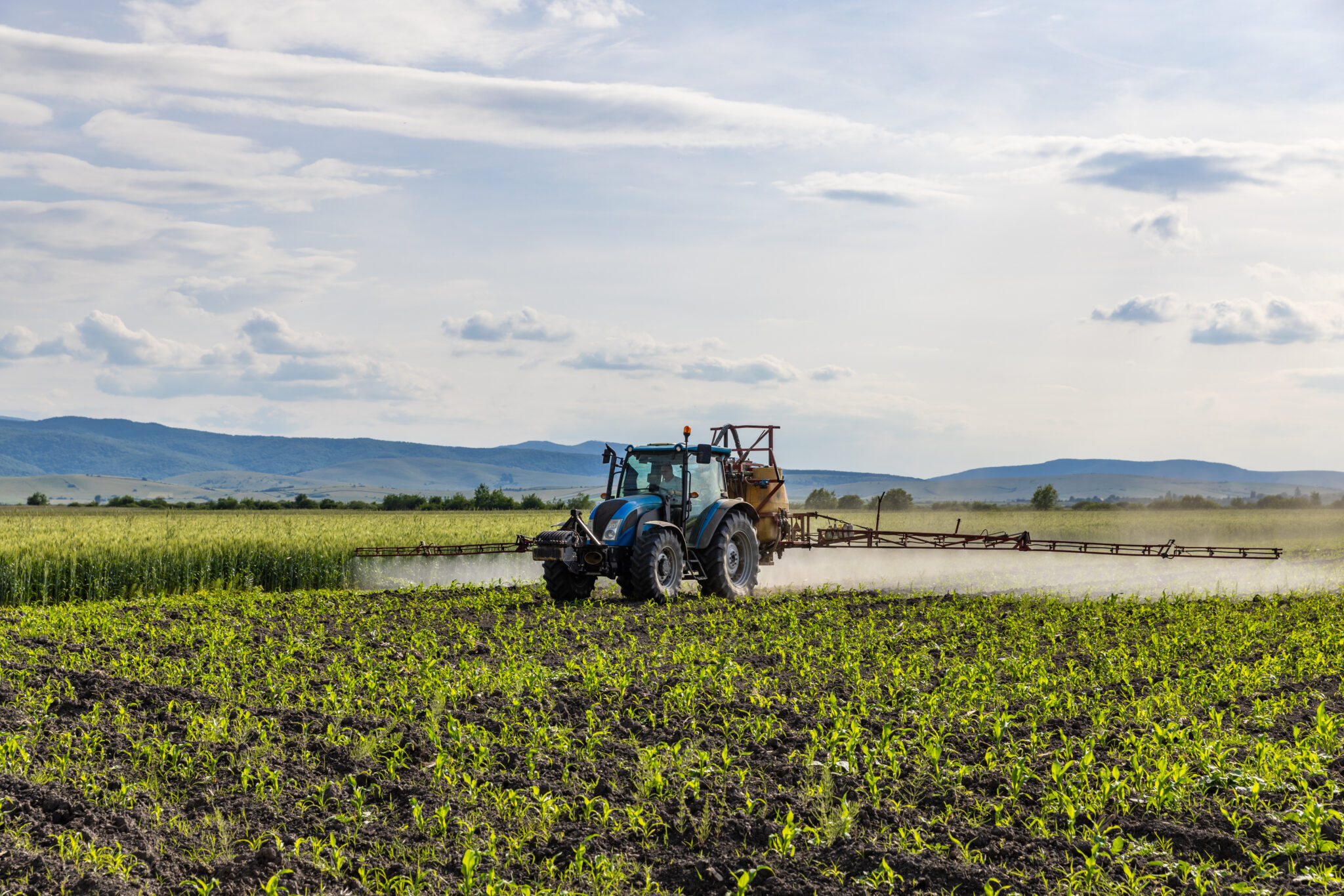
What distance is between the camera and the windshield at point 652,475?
1605cm

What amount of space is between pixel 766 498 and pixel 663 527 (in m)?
3.12

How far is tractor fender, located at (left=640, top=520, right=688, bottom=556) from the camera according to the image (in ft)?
49.2

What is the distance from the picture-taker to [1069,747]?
704 cm

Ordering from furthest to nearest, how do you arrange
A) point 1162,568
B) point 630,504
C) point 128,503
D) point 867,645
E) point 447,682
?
1. point 128,503
2. point 1162,568
3. point 630,504
4. point 867,645
5. point 447,682

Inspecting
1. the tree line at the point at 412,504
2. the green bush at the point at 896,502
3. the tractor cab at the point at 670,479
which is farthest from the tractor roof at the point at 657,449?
the green bush at the point at 896,502

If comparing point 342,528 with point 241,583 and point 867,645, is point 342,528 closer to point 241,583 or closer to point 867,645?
point 241,583

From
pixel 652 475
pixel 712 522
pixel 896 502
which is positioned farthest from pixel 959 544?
pixel 896 502

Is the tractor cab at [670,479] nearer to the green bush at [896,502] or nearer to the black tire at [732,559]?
the black tire at [732,559]

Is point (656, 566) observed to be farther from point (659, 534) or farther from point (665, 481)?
point (665, 481)

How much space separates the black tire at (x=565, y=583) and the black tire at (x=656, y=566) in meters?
0.96

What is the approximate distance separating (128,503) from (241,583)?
6774 centimetres

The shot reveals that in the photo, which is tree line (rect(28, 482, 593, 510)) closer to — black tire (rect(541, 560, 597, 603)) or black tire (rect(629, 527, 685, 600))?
black tire (rect(541, 560, 597, 603))

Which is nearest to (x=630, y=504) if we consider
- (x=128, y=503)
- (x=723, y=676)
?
(x=723, y=676)

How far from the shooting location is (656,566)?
14.8m
